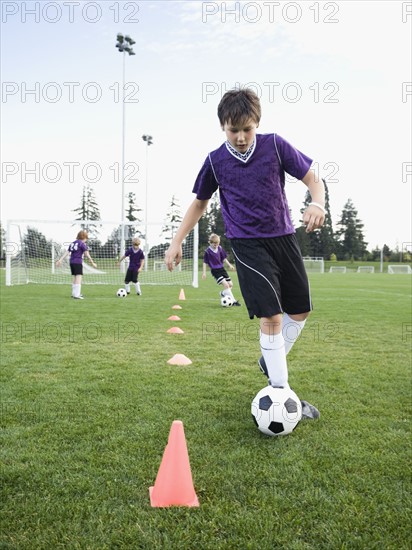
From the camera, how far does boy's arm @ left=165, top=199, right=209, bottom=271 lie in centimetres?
372

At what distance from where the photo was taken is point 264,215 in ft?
11.0

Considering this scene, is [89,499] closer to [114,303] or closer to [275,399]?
[275,399]

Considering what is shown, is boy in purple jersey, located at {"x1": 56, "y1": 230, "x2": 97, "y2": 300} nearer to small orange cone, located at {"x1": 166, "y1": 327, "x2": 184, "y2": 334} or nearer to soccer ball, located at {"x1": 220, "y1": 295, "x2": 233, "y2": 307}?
soccer ball, located at {"x1": 220, "y1": 295, "x2": 233, "y2": 307}

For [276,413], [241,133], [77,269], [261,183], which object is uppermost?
[241,133]

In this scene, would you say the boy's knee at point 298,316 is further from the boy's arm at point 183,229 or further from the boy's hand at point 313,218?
the boy's arm at point 183,229

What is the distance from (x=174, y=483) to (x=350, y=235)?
263 feet

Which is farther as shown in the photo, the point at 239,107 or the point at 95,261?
the point at 95,261

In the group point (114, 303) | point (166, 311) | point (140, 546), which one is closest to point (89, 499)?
point (140, 546)

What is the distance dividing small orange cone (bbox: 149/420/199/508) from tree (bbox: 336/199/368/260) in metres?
73.4

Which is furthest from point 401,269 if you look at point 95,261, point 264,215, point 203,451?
point 203,451

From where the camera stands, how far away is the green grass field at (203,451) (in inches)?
78.0

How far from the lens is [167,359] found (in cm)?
532

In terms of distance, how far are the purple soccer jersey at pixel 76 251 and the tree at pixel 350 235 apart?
62970 mm

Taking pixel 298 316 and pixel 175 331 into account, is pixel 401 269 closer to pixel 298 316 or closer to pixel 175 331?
pixel 175 331
